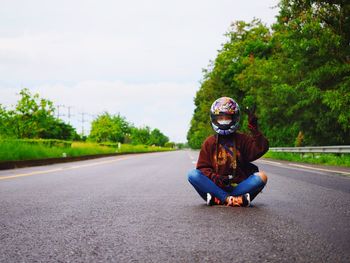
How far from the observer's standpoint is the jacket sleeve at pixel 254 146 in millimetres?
5004

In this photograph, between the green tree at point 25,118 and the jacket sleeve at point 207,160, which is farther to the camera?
the green tree at point 25,118

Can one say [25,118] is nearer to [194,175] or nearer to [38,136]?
[38,136]

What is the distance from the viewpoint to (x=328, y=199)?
625 cm

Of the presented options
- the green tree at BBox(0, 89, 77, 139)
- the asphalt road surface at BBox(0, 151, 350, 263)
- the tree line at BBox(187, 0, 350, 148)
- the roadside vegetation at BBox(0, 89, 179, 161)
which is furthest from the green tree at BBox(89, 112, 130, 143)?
the asphalt road surface at BBox(0, 151, 350, 263)

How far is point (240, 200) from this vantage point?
17.7ft

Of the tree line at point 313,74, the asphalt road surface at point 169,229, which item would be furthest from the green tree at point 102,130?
the asphalt road surface at point 169,229

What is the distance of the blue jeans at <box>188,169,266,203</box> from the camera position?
5.28 meters

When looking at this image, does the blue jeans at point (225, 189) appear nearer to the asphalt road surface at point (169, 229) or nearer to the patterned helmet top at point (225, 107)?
the asphalt road surface at point (169, 229)

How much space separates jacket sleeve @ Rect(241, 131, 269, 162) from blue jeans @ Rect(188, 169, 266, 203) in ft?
0.96

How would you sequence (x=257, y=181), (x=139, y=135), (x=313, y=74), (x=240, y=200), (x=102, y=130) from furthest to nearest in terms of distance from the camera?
(x=139, y=135), (x=102, y=130), (x=313, y=74), (x=240, y=200), (x=257, y=181)

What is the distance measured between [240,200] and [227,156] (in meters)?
0.61

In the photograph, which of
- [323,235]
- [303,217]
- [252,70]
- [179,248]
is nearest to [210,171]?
[303,217]

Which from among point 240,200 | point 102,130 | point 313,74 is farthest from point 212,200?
point 102,130

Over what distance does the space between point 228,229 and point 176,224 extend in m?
0.56
